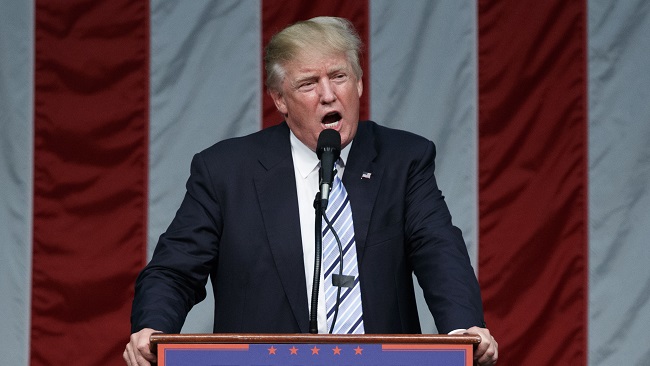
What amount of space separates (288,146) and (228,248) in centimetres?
31

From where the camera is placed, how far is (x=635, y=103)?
3.89m

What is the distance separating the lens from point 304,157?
2762 mm

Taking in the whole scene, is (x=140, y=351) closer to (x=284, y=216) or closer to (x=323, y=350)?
(x=323, y=350)

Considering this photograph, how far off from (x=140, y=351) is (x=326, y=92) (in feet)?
2.56

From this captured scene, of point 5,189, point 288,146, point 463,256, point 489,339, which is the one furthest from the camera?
point 5,189

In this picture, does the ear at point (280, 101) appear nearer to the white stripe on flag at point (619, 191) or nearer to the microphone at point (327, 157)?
the microphone at point (327, 157)

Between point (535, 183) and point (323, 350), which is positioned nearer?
point (323, 350)

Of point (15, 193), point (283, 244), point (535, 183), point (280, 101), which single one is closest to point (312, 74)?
point (280, 101)

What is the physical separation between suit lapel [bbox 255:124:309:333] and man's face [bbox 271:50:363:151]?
0.10 metres

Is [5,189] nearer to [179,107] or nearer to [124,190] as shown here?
[124,190]

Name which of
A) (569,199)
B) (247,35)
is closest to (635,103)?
(569,199)

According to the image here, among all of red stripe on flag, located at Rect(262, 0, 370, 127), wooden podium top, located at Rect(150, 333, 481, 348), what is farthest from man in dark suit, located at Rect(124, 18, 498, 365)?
red stripe on flag, located at Rect(262, 0, 370, 127)

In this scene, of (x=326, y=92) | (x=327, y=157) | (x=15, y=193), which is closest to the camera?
(x=327, y=157)

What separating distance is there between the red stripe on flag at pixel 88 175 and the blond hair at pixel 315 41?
1.28 metres
